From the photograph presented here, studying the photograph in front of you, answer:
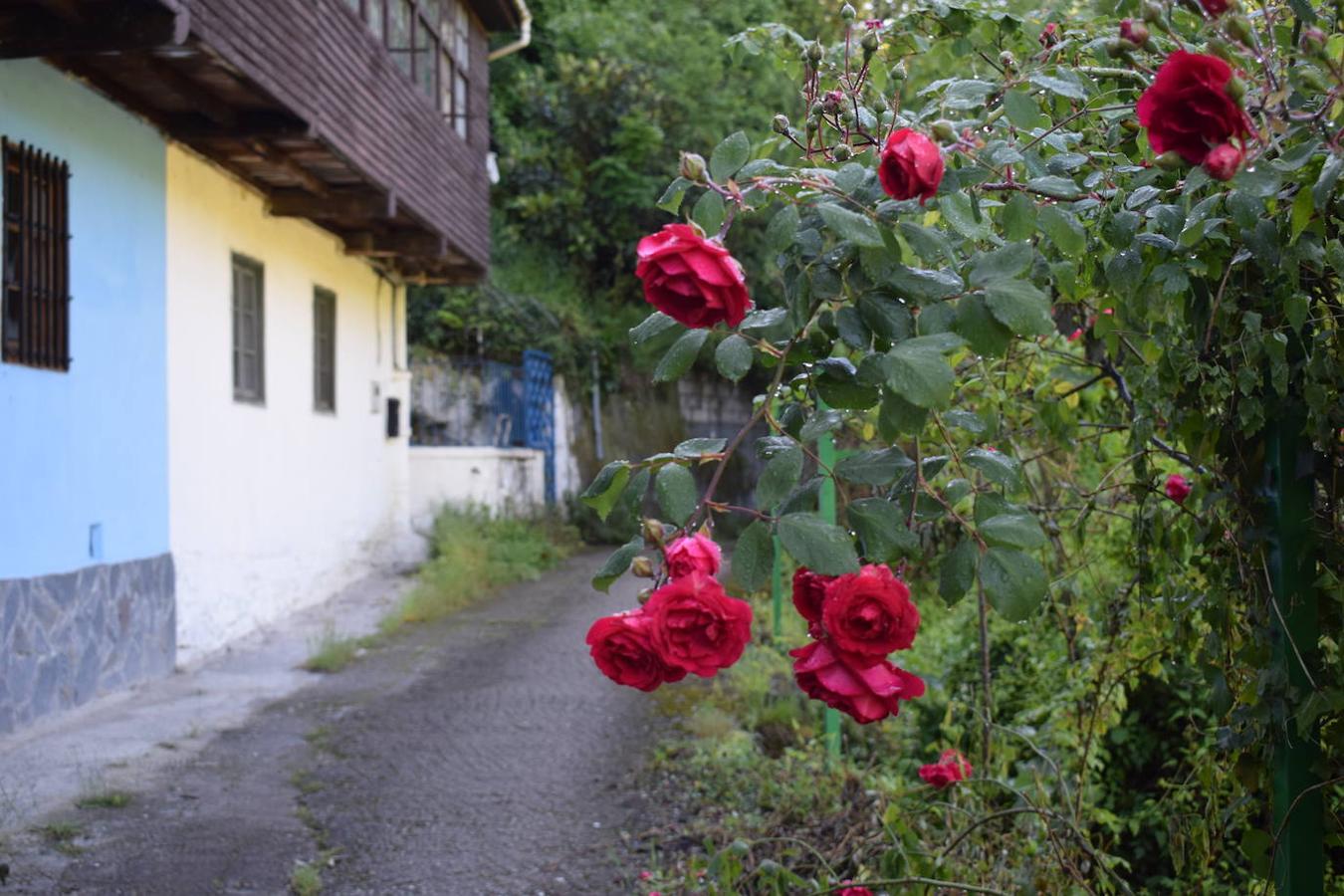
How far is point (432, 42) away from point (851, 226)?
11.8m

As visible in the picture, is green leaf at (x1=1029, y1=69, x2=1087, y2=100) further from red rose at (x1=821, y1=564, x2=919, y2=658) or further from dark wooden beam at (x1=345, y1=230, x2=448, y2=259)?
dark wooden beam at (x1=345, y1=230, x2=448, y2=259)

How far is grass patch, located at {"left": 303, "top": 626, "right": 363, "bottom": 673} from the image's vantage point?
355 inches

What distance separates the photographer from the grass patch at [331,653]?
901 cm

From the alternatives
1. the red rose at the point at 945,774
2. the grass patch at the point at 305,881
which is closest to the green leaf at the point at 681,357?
the red rose at the point at 945,774

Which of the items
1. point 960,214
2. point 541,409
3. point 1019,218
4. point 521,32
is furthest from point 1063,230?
point 541,409

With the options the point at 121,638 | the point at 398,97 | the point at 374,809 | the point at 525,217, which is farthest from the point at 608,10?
the point at 374,809

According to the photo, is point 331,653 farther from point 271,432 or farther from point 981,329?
point 981,329

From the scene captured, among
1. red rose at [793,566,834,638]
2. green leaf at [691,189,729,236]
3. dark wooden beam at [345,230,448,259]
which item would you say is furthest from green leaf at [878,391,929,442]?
dark wooden beam at [345,230,448,259]

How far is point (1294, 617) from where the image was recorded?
7.22 ft

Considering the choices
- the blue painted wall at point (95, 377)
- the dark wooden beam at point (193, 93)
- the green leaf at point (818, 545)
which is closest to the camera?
the green leaf at point (818, 545)

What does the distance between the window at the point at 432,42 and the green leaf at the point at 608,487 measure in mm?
8775

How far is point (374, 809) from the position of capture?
18.6ft

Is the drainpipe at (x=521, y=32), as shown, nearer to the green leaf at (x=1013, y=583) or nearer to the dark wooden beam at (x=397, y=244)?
the dark wooden beam at (x=397, y=244)

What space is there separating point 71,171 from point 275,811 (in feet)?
12.4
